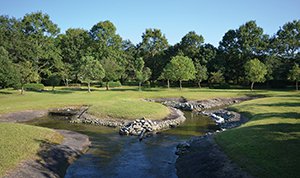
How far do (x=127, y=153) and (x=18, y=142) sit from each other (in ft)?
28.2

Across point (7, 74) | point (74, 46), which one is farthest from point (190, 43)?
point (7, 74)

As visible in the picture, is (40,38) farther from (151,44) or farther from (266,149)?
(266,149)

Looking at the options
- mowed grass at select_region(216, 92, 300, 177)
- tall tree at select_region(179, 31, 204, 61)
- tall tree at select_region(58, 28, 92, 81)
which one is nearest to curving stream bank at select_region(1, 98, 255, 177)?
mowed grass at select_region(216, 92, 300, 177)

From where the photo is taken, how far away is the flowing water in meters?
18.5

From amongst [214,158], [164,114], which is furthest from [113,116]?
[214,158]

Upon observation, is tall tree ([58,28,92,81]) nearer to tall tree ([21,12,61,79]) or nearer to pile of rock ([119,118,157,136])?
tall tree ([21,12,61,79])

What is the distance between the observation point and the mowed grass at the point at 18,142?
16.8 metres

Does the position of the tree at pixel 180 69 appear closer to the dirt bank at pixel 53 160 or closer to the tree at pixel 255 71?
the tree at pixel 255 71

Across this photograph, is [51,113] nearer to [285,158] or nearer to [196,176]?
[196,176]

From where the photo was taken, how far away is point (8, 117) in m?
36.5

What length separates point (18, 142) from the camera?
20.2m

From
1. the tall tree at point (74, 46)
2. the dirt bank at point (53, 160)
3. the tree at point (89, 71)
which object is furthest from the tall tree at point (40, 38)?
the dirt bank at point (53, 160)

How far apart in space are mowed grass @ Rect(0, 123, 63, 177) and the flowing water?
3.27m

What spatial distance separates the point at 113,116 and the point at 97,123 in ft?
8.11
